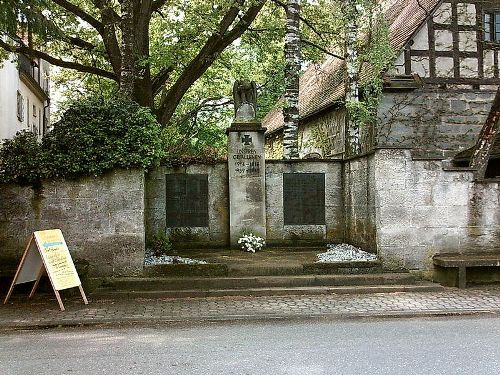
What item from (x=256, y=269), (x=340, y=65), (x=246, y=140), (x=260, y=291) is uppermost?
(x=340, y=65)

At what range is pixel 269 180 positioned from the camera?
14.4 meters

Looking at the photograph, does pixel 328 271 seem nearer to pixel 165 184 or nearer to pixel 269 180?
pixel 269 180

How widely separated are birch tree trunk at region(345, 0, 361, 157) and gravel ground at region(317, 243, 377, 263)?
139 inches

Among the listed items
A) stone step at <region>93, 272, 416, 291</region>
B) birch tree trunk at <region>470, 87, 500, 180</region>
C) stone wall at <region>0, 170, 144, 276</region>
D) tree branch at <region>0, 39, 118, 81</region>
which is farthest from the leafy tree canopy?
birch tree trunk at <region>470, 87, 500, 180</region>

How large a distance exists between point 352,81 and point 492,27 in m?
5.53

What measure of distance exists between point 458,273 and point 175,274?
530 centimetres

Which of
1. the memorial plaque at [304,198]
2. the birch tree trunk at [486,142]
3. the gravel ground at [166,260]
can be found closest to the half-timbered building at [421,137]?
the birch tree trunk at [486,142]

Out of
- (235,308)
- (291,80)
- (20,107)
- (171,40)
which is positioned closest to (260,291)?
(235,308)

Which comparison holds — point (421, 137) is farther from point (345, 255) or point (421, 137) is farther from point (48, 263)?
point (48, 263)

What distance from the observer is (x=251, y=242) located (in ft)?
45.1

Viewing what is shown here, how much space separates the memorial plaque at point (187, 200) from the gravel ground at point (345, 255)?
3.14 metres

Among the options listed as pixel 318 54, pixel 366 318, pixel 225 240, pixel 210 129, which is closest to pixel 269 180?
pixel 225 240

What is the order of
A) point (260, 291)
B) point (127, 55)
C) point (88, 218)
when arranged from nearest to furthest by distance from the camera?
1. point (260, 291)
2. point (88, 218)
3. point (127, 55)

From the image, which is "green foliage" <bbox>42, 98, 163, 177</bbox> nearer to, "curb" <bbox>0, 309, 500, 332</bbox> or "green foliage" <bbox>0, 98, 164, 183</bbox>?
"green foliage" <bbox>0, 98, 164, 183</bbox>
